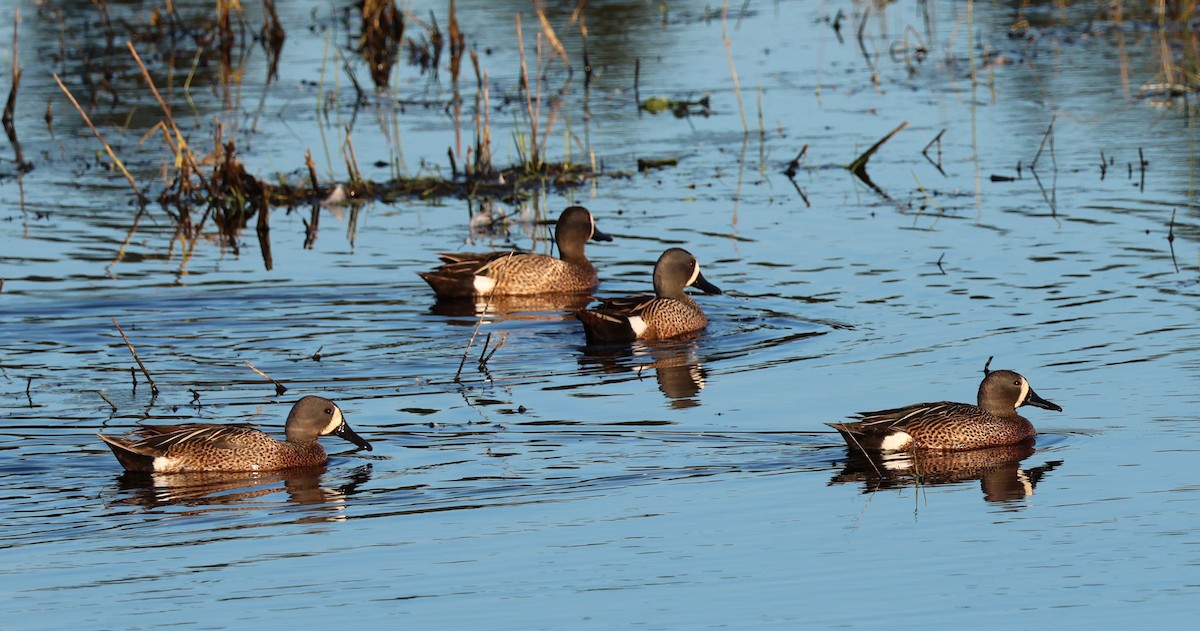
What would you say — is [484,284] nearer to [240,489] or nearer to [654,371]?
[654,371]

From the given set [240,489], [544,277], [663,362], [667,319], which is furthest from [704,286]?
[240,489]

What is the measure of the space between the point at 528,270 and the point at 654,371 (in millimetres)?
2480

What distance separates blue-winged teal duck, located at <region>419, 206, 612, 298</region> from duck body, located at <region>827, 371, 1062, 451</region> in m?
4.27

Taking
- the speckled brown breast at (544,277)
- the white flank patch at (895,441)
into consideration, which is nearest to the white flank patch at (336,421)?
the white flank patch at (895,441)

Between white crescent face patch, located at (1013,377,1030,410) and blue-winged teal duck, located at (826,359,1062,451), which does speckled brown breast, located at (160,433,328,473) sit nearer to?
blue-winged teal duck, located at (826,359,1062,451)

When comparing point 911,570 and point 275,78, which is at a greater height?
point 275,78

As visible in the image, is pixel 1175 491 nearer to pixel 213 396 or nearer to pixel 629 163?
pixel 213 396

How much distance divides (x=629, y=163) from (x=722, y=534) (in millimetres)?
9984

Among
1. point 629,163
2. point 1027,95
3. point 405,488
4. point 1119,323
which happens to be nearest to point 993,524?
point 405,488

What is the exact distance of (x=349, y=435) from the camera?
9305mm

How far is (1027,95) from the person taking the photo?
64.2 ft

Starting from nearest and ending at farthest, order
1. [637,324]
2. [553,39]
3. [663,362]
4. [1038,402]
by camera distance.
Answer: [1038,402], [663,362], [637,324], [553,39]

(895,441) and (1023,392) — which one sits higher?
(1023,392)

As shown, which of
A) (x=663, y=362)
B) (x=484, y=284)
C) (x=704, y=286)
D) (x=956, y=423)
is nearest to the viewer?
(x=956, y=423)
